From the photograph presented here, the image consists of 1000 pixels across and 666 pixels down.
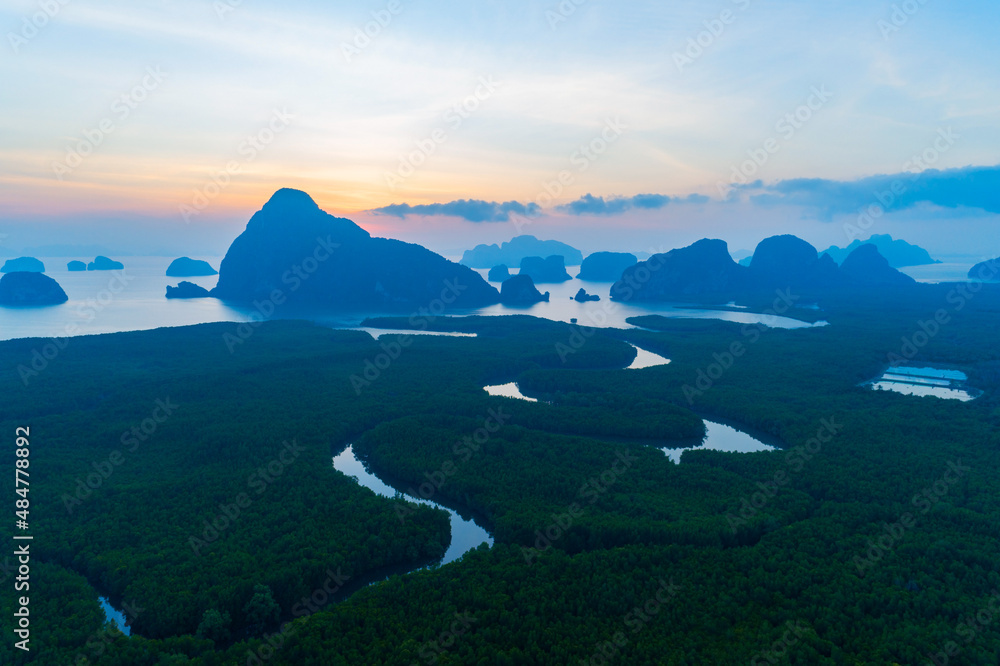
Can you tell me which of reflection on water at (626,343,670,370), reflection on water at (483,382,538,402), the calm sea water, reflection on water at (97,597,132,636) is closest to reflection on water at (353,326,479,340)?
the calm sea water

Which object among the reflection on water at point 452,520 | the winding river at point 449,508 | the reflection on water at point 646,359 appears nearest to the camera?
the winding river at point 449,508

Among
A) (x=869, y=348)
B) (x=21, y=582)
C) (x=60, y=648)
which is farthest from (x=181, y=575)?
(x=869, y=348)

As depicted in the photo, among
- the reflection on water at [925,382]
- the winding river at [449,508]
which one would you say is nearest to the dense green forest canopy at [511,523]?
the winding river at [449,508]

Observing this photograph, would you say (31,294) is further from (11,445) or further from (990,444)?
(990,444)

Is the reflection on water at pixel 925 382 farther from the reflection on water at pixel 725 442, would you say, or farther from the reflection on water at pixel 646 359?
the reflection on water at pixel 646 359

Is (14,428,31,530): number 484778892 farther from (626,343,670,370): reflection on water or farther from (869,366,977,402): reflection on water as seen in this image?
(869,366,977,402): reflection on water

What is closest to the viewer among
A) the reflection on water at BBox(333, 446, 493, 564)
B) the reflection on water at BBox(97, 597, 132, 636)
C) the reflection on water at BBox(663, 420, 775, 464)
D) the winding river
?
the reflection on water at BBox(97, 597, 132, 636)
